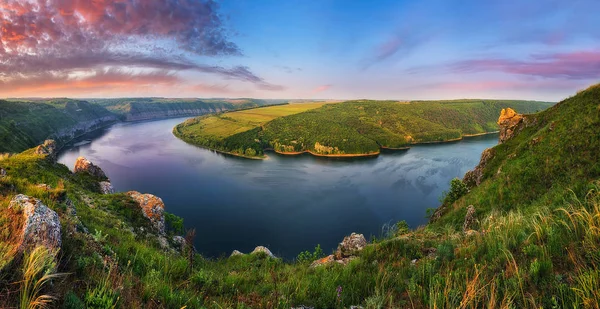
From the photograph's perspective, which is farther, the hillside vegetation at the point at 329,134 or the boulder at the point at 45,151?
the hillside vegetation at the point at 329,134

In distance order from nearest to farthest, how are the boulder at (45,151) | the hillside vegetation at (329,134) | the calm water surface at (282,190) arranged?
the boulder at (45,151), the calm water surface at (282,190), the hillside vegetation at (329,134)

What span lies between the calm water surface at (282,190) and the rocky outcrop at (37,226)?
27989 mm

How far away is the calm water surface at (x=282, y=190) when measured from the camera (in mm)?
53938

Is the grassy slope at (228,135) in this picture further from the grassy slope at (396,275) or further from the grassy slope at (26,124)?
the grassy slope at (396,275)

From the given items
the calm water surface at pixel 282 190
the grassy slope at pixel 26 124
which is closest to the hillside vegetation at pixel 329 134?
the calm water surface at pixel 282 190

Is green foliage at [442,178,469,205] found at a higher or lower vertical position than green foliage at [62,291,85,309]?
lower

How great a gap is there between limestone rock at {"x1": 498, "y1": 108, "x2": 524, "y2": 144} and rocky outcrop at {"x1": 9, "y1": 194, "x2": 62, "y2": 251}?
39811 millimetres

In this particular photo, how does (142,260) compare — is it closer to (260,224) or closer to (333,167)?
(260,224)

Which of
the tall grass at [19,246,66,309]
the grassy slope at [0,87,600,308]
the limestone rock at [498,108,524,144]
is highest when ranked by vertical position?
the limestone rock at [498,108,524,144]

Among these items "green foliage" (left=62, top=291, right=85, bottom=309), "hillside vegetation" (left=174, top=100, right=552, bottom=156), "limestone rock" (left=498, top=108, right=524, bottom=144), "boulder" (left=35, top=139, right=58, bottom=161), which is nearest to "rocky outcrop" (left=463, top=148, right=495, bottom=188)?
"limestone rock" (left=498, top=108, right=524, bottom=144)

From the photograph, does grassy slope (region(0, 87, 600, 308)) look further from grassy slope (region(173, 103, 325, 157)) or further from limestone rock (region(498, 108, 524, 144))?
grassy slope (region(173, 103, 325, 157))

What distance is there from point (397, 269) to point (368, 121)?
192m

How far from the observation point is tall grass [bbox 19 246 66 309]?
272 centimetres

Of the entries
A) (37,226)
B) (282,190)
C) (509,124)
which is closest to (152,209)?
(37,226)
